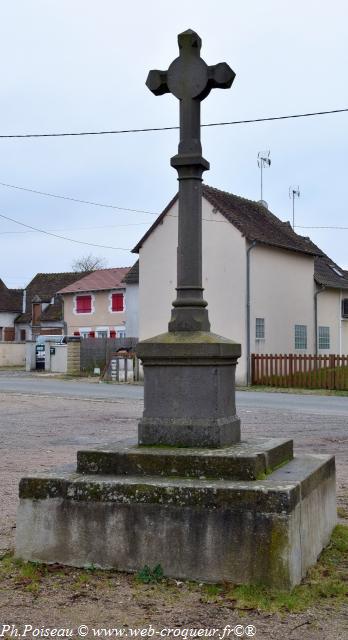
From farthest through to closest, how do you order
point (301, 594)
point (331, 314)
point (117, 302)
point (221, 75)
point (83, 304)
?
point (83, 304)
point (117, 302)
point (331, 314)
point (221, 75)
point (301, 594)

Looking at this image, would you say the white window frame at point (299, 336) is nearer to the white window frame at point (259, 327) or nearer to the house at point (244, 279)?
the house at point (244, 279)

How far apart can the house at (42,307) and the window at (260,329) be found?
29795 millimetres

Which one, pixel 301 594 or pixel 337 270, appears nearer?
pixel 301 594

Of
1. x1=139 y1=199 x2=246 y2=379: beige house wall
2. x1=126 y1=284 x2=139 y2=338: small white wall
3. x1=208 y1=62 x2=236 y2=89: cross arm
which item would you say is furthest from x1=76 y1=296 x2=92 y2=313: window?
x1=208 y1=62 x2=236 y2=89: cross arm

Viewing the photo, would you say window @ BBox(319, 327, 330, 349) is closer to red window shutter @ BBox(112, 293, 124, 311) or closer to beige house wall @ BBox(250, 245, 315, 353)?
beige house wall @ BBox(250, 245, 315, 353)

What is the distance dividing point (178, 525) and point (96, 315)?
45943 millimetres

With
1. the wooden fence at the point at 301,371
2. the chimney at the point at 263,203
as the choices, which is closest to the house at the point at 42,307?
the chimney at the point at 263,203

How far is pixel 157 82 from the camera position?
6230mm

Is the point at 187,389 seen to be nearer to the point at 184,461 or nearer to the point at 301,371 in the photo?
the point at 184,461

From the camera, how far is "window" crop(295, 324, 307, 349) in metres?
30.8

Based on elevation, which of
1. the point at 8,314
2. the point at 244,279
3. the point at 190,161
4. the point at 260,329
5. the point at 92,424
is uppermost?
the point at 8,314

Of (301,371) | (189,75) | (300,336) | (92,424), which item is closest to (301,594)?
(189,75)

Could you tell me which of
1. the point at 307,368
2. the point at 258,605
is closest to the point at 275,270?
the point at 307,368

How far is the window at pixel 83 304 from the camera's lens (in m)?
50.9
